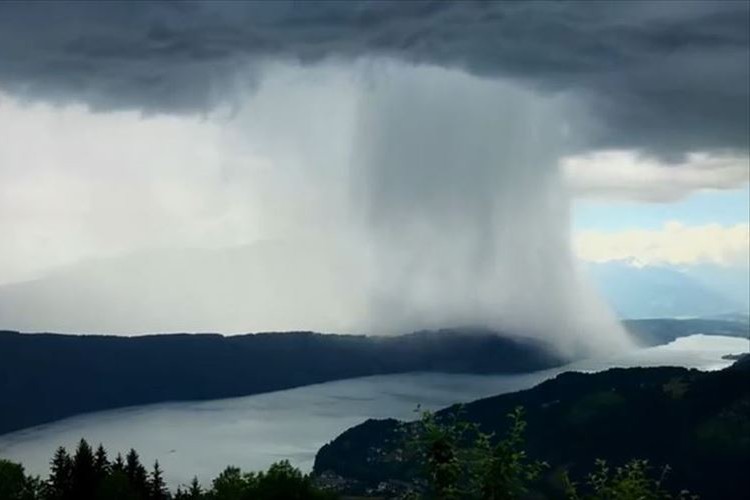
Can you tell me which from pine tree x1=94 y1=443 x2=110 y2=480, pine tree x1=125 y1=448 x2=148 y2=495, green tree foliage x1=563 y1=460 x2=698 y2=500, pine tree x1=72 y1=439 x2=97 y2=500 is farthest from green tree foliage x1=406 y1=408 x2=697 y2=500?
pine tree x1=94 y1=443 x2=110 y2=480

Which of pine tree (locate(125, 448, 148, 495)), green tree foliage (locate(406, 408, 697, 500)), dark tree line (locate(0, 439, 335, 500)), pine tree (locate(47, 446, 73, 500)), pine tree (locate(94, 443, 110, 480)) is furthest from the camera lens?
pine tree (locate(125, 448, 148, 495))

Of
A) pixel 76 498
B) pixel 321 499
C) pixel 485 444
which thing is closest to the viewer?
pixel 485 444

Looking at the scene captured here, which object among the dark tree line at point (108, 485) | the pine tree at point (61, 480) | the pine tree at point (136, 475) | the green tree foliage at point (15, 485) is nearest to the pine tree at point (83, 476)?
the dark tree line at point (108, 485)

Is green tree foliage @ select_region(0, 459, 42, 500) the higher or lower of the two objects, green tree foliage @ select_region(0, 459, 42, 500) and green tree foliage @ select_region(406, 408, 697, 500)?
the lower

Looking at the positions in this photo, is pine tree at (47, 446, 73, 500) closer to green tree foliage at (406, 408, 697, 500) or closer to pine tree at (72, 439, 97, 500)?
pine tree at (72, 439, 97, 500)

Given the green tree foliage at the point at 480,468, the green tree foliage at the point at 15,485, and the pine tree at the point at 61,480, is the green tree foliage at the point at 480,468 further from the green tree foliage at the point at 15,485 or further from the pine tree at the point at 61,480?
the green tree foliage at the point at 15,485

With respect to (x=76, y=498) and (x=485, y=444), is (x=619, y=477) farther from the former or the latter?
(x=76, y=498)

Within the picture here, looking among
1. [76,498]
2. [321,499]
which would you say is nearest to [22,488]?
[76,498]

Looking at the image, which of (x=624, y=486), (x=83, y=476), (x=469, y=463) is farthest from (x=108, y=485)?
(x=624, y=486)
